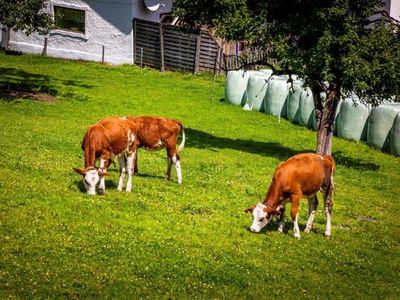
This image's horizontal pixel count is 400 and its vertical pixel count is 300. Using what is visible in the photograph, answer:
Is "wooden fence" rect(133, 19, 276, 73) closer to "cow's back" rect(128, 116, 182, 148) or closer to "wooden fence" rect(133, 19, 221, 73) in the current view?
"wooden fence" rect(133, 19, 221, 73)

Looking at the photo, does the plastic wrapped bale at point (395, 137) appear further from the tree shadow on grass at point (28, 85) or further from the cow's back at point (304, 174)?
the tree shadow on grass at point (28, 85)

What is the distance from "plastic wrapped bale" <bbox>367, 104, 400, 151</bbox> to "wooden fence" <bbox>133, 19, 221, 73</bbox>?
51.9ft

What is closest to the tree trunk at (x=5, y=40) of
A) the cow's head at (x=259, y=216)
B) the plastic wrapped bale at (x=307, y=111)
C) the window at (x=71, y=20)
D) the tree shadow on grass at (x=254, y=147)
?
the window at (x=71, y=20)

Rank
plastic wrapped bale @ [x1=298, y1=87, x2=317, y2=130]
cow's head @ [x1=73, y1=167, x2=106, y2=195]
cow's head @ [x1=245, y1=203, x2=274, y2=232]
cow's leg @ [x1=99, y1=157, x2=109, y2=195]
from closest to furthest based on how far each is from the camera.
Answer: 1. cow's head @ [x1=245, y1=203, x2=274, y2=232]
2. cow's head @ [x1=73, y1=167, x2=106, y2=195]
3. cow's leg @ [x1=99, y1=157, x2=109, y2=195]
4. plastic wrapped bale @ [x1=298, y1=87, x2=317, y2=130]

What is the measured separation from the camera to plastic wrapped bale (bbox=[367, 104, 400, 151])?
30.6 meters

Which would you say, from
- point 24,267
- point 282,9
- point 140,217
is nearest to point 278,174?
point 140,217

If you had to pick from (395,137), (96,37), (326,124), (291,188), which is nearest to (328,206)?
(291,188)

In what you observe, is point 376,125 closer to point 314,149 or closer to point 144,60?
point 314,149

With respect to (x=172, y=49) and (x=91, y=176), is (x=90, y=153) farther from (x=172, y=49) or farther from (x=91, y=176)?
(x=172, y=49)

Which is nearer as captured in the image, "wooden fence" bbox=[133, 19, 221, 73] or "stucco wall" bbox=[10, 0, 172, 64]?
"wooden fence" bbox=[133, 19, 221, 73]

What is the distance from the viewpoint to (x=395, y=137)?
29891 mm

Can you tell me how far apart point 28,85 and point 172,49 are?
43.5 ft

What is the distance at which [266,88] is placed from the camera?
37.8 meters

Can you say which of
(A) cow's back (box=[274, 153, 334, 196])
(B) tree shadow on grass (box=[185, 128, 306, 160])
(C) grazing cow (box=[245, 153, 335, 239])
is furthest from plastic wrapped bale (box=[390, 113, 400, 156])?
(C) grazing cow (box=[245, 153, 335, 239])
